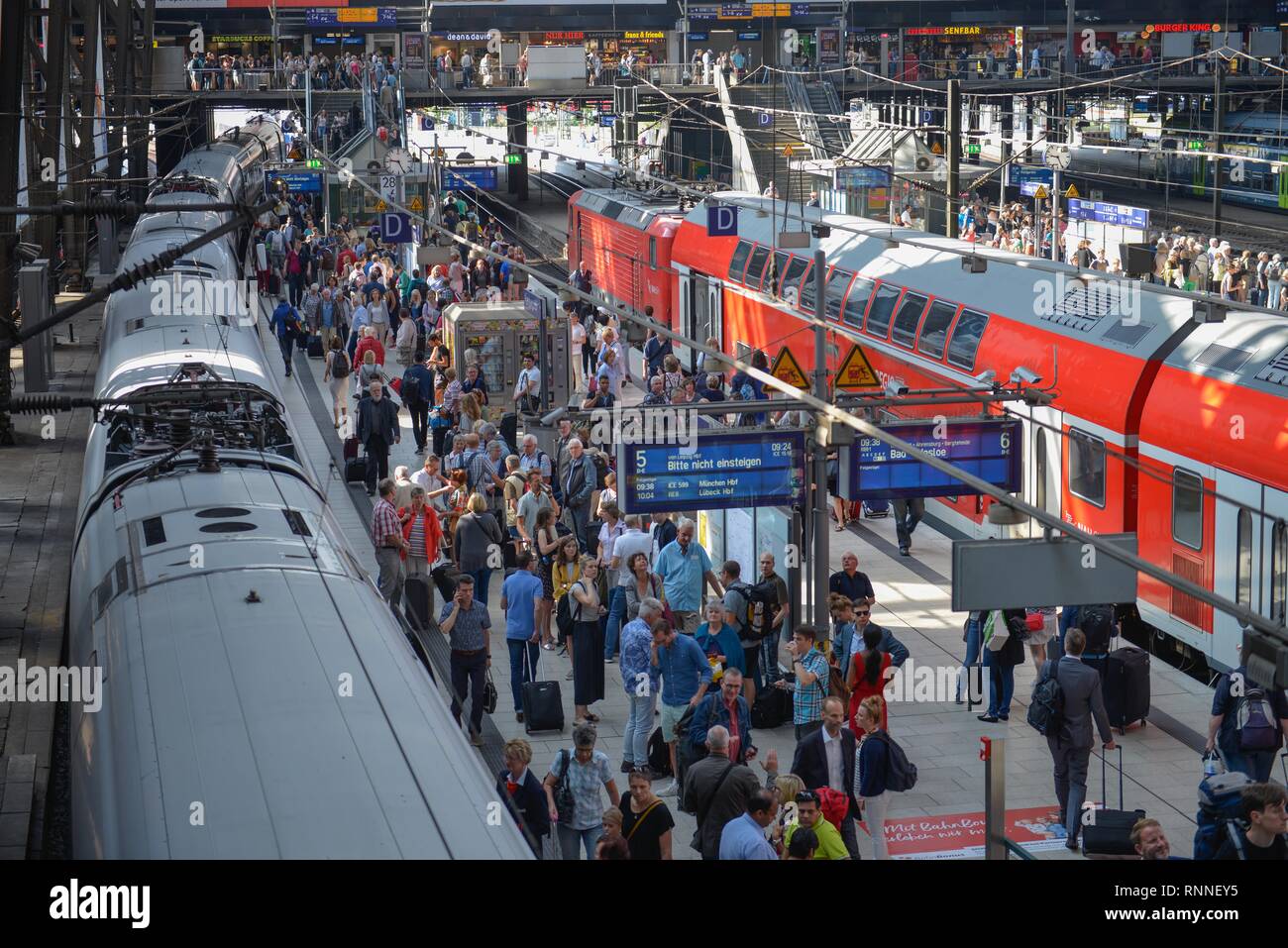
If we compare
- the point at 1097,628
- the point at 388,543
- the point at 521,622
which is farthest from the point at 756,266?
the point at 1097,628

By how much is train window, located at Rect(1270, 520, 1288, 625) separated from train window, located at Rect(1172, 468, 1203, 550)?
3.93 ft

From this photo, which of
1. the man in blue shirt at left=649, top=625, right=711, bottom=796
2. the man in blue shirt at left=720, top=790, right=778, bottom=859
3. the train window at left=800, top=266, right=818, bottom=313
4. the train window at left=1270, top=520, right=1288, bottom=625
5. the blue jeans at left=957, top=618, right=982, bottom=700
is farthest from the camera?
the train window at left=800, top=266, right=818, bottom=313

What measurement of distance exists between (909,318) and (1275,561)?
29.6ft

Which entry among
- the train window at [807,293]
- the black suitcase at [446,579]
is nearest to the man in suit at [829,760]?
the black suitcase at [446,579]

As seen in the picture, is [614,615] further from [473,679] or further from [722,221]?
[722,221]

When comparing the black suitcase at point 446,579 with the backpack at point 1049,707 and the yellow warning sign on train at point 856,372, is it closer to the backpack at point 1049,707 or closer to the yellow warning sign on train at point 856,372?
the yellow warning sign on train at point 856,372

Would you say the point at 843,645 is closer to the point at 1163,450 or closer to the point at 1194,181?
the point at 1163,450

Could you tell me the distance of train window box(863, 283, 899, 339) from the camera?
23.4 metres

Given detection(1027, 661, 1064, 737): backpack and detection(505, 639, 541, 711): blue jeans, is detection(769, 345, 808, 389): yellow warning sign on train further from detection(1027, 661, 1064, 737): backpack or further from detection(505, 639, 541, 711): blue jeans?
detection(1027, 661, 1064, 737): backpack

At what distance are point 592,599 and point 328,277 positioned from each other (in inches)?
864

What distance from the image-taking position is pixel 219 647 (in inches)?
339

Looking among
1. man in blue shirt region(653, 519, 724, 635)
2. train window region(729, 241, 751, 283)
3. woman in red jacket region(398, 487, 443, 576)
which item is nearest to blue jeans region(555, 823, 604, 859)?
man in blue shirt region(653, 519, 724, 635)

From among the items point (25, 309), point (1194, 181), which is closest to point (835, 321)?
point (25, 309)

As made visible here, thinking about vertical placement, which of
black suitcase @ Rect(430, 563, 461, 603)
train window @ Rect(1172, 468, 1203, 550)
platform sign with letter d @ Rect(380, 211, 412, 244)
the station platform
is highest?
platform sign with letter d @ Rect(380, 211, 412, 244)
